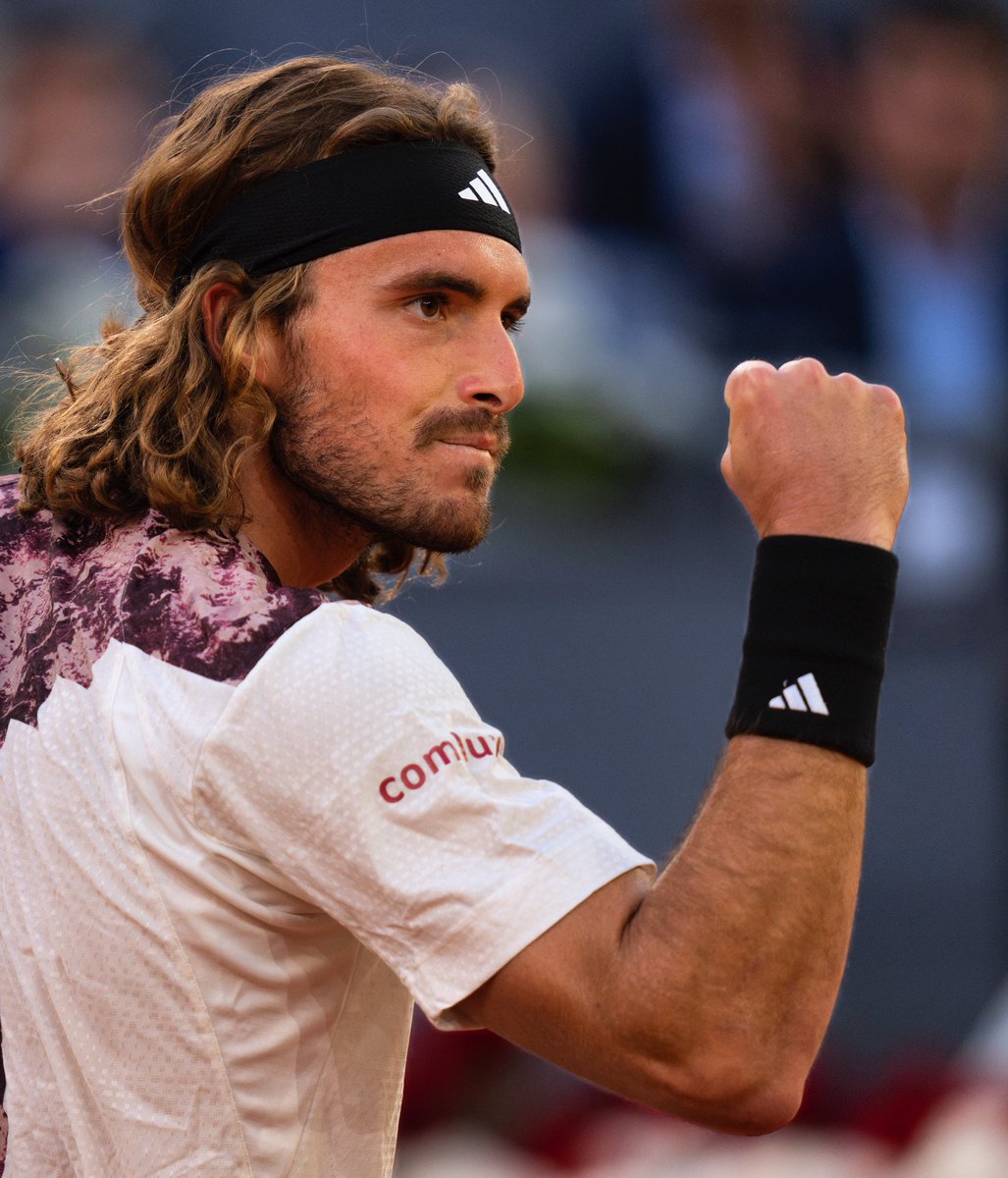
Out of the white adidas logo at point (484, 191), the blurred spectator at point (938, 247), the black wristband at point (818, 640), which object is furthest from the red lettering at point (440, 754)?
the blurred spectator at point (938, 247)

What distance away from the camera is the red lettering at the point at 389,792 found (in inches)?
71.3

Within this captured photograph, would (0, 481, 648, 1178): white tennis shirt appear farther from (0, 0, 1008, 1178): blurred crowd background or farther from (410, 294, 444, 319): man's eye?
(0, 0, 1008, 1178): blurred crowd background

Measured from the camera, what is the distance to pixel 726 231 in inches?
269

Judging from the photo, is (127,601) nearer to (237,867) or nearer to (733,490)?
(237,867)

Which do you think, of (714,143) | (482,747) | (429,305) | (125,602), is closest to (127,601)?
(125,602)

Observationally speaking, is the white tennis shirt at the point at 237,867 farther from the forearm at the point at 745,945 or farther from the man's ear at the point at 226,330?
the man's ear at the point at 226,330

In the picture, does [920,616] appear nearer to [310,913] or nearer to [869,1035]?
[869,1035]

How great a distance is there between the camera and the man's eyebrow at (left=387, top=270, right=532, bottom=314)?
231 centimetres

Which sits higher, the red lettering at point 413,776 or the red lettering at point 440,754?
the red lettering at point 440,754

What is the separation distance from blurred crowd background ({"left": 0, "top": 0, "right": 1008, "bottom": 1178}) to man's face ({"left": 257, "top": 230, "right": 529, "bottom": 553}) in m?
2.68

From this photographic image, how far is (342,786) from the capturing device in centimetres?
181

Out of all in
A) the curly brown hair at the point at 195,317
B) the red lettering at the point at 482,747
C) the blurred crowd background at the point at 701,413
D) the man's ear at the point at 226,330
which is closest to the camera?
the red lettering at the point at 482,747

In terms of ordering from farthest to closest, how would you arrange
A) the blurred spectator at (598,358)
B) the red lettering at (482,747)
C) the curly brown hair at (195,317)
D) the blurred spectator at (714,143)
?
the blurred spectator at (714,143), the blurred spectator at (598,358), the curly brown hair at (195,317), the red lettering at (482,747)

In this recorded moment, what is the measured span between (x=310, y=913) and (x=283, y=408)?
74 centimetres
